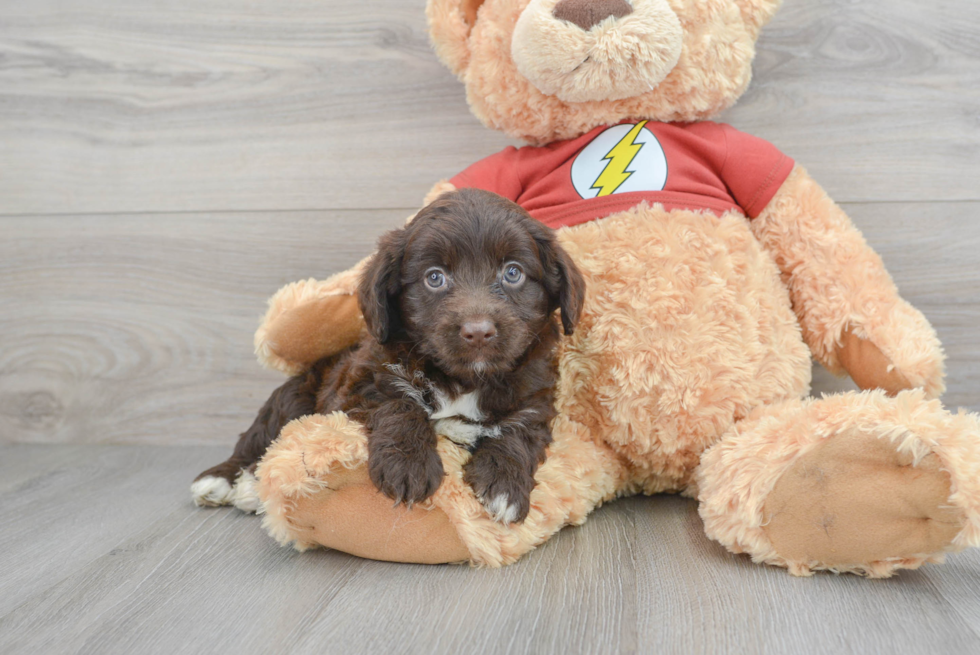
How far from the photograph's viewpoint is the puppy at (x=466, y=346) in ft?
4.82

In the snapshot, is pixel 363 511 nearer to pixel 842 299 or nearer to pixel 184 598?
pixel 184 598

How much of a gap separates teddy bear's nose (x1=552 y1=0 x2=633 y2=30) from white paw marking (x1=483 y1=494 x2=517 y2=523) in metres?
1.11

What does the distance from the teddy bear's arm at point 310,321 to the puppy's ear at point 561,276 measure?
495 mm

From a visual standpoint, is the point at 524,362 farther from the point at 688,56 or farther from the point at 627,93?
the point at 688,56

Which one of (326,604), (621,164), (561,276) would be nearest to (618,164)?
(621,164)

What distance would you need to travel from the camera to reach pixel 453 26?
195 centimetres

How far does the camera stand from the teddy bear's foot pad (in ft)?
4.22

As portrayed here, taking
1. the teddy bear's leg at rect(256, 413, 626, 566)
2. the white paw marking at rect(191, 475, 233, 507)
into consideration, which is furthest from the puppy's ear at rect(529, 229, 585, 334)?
the white paw marking at rect(191, 475, 233, 507)

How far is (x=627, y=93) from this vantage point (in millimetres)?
1808

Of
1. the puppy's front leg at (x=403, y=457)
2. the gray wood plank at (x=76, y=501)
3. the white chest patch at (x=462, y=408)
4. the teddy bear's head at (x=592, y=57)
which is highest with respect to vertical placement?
the teddy bear's head at (x=592, y=57)

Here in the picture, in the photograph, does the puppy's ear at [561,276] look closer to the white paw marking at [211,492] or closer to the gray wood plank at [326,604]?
the gray wood plank at [326,604]

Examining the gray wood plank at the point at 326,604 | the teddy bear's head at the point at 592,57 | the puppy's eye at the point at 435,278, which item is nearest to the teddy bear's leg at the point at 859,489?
the gray wood plank at the point at 326,604

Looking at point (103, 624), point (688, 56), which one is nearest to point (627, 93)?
point (688, 56)

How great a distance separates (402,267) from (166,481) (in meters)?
Result: 1.25
